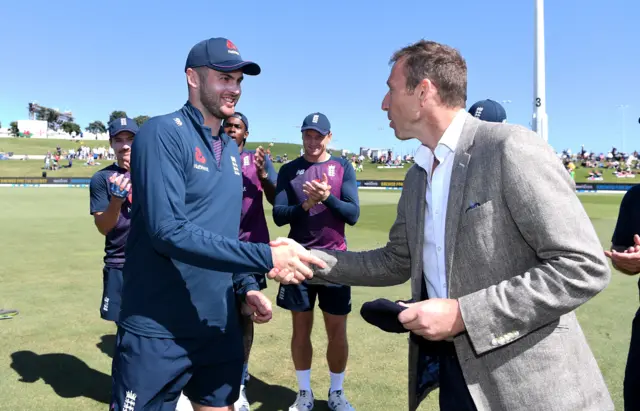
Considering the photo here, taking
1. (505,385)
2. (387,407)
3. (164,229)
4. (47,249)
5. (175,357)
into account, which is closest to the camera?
(505,385)

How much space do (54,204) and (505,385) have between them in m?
26.7

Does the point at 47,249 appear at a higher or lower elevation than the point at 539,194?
lower

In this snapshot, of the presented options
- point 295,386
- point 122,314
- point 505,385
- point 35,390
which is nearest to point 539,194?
point 505,385

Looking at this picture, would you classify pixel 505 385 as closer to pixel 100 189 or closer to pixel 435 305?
pixel 435 305

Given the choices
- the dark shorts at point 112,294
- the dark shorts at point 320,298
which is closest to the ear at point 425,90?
the dark shorts at point 320,298

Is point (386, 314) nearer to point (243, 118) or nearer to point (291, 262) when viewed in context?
point (291, 262)

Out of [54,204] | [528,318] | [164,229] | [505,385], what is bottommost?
[54,204]

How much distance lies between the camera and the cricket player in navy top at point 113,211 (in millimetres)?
4934

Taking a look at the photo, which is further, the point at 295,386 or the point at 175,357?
the point at 295,386

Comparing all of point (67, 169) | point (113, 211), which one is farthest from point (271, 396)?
point (67, 169)

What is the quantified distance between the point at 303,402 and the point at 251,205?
210cm

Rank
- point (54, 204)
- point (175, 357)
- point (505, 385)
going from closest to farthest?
point (505, 385)
point (175, 357)
point (54, 204)

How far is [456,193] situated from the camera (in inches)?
84.5

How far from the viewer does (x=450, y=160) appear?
2318 mm
